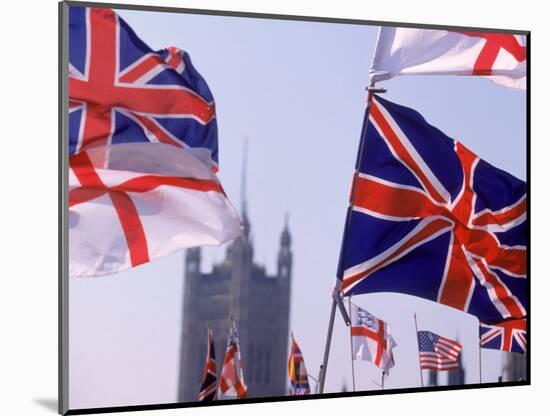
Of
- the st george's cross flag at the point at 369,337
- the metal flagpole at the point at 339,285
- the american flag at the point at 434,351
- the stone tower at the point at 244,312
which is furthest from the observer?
the american flag at the point at 434,351

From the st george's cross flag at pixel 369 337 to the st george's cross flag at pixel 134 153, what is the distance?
3.25ft

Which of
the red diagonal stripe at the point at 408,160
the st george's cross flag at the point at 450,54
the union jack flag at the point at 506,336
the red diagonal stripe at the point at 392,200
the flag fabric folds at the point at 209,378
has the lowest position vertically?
the flag fabric folds at the point at 209,378

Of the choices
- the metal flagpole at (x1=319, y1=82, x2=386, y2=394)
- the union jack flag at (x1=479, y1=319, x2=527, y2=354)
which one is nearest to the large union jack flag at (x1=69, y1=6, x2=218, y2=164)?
the metal flagpole at (x1=319, y1=82, x2=386, y2=394)

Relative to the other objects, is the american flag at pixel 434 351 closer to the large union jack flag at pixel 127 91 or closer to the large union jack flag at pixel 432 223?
the large union jack flag at pixel 432 223

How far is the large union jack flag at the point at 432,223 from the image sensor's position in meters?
9.08

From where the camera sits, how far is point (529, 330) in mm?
9680

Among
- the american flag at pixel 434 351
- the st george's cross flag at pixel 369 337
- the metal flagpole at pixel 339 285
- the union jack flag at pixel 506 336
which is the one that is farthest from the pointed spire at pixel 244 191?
the union jack flag at pixel 506 336

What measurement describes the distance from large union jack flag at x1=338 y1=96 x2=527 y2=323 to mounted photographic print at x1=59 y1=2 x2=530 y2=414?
0.04 feet

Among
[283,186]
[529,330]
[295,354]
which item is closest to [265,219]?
[283,186]

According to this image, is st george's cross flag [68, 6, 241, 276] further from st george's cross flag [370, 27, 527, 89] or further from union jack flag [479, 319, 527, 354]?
union jack flag [479, 319, 527, 354]

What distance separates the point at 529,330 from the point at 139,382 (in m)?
2.78

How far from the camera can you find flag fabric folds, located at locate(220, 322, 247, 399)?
340 inches

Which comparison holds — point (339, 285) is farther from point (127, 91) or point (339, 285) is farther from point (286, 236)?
point (127, 91)

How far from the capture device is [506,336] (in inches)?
378
